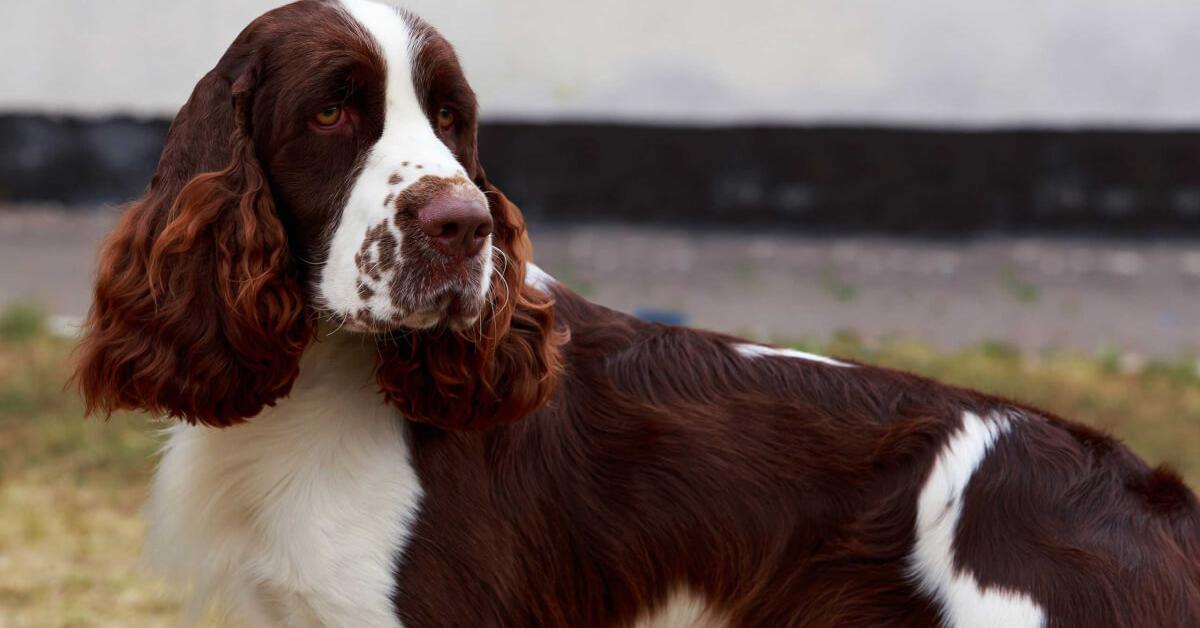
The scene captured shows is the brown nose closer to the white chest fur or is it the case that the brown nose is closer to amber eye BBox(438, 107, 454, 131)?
amber eye BBox(438, 107, 454, 131)

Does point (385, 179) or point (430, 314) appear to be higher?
point (385, 179)

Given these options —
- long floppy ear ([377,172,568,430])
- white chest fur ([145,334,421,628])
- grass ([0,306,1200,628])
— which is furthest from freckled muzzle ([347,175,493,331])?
grass ([0,306,1200,628])

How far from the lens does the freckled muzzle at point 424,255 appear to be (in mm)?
2480

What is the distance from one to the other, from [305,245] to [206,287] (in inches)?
7.9

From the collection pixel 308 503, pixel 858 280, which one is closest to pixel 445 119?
pixel 308 503

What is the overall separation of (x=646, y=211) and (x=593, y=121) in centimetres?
66

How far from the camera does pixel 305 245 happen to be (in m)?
2.69

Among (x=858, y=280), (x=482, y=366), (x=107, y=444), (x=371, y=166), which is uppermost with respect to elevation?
(x=371, y=166)

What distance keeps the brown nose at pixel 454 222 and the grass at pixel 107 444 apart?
1673 millimetres

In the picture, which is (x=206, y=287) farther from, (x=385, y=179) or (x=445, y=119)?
(x=445, y=119)

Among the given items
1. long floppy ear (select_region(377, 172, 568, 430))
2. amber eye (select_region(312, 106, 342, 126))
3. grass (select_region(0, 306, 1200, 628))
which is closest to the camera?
amber eye (select_region(312, 106, 342, 126))

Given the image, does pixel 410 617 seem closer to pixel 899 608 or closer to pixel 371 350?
pixel 371 350

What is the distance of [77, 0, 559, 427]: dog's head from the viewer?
2.55 meters

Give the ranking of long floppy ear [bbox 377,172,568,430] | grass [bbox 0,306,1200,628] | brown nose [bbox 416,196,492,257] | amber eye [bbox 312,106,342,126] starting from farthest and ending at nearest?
grass [bbox 0,306,1200,628], long floppy ear [bbox 377,172,568,430], amber eye [bbox 312,106,342,126], brown nose [bbox 416,196,492,257]
